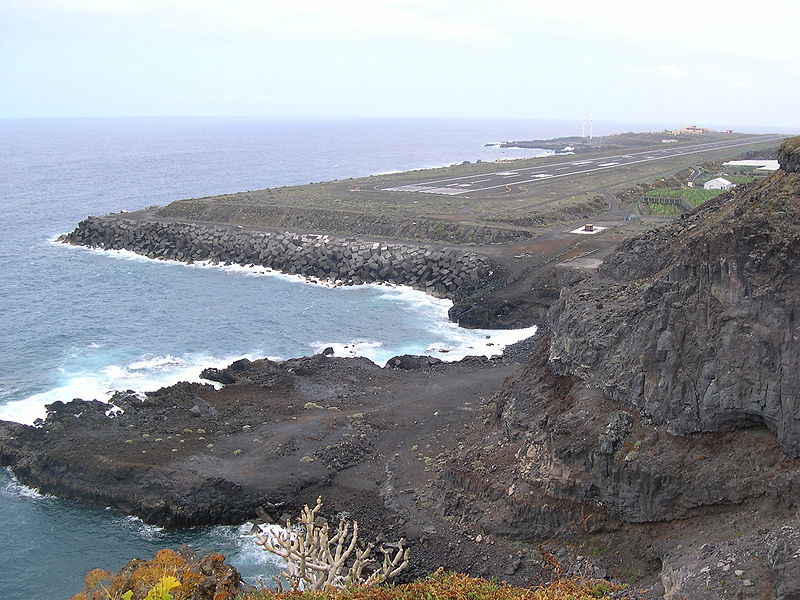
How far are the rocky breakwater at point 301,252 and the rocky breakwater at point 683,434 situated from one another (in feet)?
140

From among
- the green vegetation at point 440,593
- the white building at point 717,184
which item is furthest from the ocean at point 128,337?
the white building at point 717,184

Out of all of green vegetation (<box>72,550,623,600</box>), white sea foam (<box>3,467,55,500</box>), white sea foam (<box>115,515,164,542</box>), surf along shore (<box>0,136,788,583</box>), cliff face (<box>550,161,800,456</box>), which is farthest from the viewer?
white sea foam (<box>3,467,55,500</box>)

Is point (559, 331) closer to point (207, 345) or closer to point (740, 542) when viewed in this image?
point (740, 542)

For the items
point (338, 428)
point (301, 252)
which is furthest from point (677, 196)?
point (338, 428)

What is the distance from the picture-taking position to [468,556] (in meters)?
30.5

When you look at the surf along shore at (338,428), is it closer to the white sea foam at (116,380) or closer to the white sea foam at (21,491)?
the white sea foam at (21,491)

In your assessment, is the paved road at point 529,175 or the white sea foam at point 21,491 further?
the paved road at point 529,175

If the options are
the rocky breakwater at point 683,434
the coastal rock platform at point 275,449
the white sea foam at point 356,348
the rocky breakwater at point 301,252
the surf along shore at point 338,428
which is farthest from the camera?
the rocky breakwater at point 301,252

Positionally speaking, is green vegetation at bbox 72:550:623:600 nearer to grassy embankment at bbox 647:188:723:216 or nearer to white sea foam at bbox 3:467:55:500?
white sea foam at bbox 3:467:55:500

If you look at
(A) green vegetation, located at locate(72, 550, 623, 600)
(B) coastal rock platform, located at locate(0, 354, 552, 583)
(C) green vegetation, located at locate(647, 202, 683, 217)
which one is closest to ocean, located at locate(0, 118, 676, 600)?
(B) coastal rock platform, located at locate(0, 354, 552, 583)

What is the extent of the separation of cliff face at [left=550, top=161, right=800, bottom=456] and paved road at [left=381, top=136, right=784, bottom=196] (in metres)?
89.8

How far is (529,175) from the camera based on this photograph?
14225cm

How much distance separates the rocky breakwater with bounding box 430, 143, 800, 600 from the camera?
24.8m

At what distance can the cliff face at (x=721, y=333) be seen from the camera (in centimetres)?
2577
